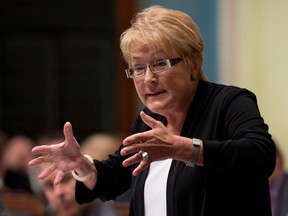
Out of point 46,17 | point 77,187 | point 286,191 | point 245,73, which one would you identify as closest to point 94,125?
point 46,17

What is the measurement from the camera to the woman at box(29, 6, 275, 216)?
2.22 metres

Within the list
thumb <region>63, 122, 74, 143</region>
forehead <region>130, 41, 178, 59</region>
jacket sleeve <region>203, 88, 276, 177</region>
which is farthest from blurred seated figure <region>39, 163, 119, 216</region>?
jacket sleeve <region>203, 88, 276, 177</region>

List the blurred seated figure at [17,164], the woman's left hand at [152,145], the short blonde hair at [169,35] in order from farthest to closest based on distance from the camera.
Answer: the blurred seated figure at [17,164] → the short blonde hair at [169,35] → the woman's left hand at [152,145]

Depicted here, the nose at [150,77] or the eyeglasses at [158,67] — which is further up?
the eyeglasses at [158,67]

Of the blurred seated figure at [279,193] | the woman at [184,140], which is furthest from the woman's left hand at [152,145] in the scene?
the blurred seated figure at [279,193]

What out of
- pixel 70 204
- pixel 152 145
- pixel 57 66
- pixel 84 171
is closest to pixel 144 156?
pixel 152 145

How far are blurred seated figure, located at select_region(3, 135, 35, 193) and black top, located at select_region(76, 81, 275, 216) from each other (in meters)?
4.59

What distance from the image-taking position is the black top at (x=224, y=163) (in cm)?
223

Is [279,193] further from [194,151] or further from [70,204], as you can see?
[194,151]

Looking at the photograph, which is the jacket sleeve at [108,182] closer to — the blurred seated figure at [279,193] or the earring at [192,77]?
the earring at [192,77]

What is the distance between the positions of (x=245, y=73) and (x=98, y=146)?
1.10 metres

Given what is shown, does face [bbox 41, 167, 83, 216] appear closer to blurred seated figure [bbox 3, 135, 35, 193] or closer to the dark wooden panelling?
blurred seated figure [bbox 3, 135, 35, 193]

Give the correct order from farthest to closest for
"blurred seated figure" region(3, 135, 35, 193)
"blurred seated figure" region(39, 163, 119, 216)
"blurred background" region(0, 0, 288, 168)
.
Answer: "blurred background" region(0, 0, 288, 168), "blurred seated figure" region(3, 135, 35, 193), "blurred seated figure" region(39, 163, 119, 216)

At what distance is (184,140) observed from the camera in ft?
7.24
